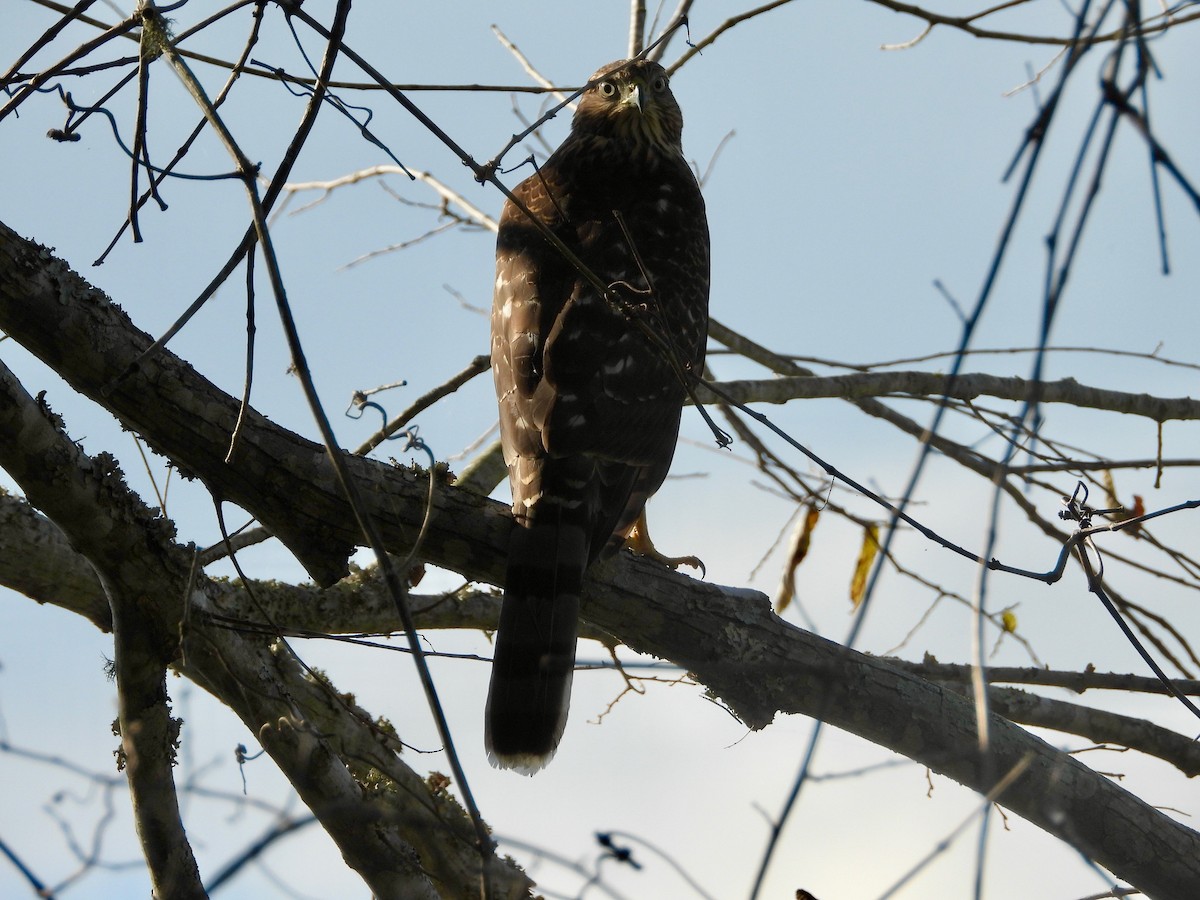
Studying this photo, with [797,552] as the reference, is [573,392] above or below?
below

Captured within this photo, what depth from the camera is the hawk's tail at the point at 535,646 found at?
3.04m

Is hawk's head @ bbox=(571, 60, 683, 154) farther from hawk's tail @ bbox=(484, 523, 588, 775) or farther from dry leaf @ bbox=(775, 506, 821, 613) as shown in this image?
hawk's tail @ bbox=(484, 523, 588, 775)

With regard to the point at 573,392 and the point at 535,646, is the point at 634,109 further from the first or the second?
the point at 535,646

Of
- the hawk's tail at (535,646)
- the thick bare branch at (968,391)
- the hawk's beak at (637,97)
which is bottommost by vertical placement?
the hawk's tail at (535,646)

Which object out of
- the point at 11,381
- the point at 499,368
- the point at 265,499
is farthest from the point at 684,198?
the point at 11,381

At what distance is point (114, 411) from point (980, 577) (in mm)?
2052

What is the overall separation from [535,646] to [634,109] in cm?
255

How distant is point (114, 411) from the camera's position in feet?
8.57

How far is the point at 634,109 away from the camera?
188 inches

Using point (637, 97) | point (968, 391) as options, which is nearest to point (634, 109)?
point (637, 97)

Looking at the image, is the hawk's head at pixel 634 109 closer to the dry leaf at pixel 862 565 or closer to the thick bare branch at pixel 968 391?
the thick bare branch at pixel 968 391

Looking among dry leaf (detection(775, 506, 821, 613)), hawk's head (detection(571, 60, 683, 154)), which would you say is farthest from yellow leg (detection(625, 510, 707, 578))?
hawk's head (detection(571, 60, 683, 154))

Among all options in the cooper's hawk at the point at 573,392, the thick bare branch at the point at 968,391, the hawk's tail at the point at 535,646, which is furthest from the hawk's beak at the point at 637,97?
the hawk's tail at the point at 535,646

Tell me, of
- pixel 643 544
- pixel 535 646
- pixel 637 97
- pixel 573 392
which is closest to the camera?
pixel 535 646
